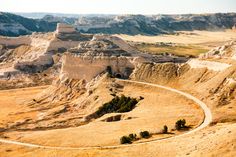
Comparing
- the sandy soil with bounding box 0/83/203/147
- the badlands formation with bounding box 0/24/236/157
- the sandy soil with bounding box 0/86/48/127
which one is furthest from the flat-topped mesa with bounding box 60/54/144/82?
the sandy soil with bounding box 0/83/203/147

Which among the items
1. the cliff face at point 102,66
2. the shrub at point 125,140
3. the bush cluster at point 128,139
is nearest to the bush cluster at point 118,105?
the cliff face at point 102,66

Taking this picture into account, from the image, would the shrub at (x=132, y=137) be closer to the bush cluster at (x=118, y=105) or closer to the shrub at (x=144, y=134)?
the shrub at (x=144, y=134)

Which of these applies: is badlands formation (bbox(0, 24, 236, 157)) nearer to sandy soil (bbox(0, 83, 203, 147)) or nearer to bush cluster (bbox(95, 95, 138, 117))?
sandy soil (bbox(0, 83, 203, 147))

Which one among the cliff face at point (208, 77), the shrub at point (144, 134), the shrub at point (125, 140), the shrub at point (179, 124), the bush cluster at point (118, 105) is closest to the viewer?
the shrub at point (125, 140)

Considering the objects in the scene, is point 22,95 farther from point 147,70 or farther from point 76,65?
point 147,70

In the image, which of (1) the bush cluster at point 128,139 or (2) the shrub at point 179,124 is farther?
(2) the shrub at point 179,124

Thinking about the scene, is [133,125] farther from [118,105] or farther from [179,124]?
[118,105]
